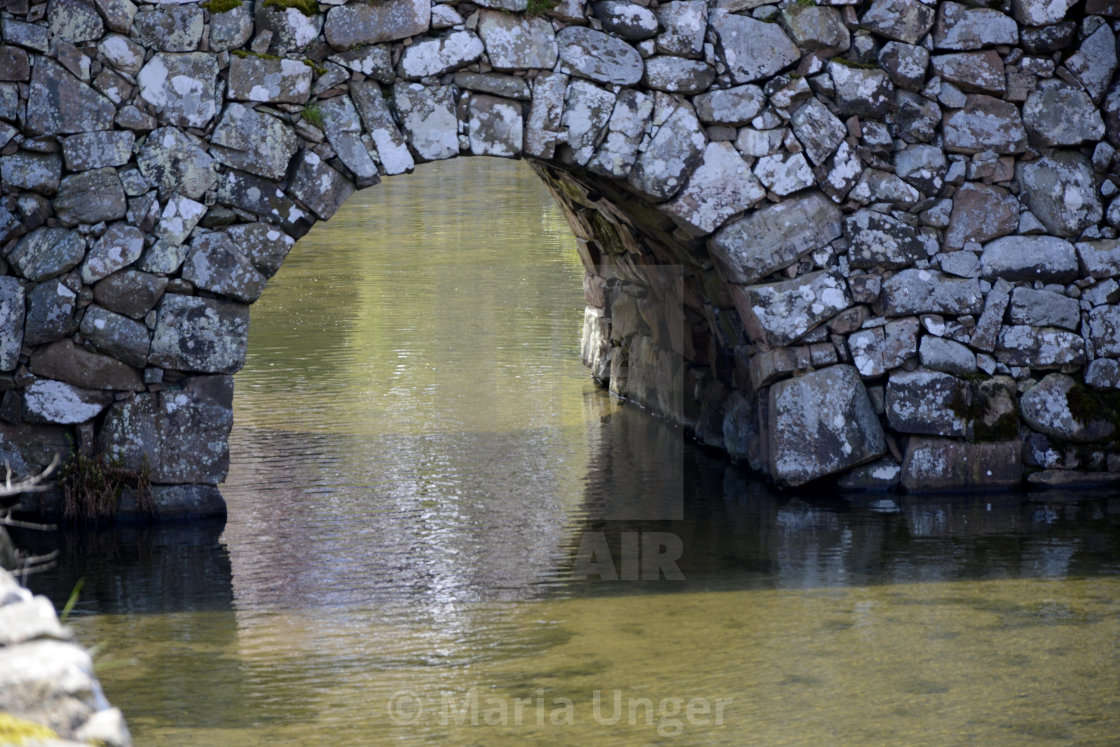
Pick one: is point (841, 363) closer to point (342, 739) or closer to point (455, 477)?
point (455, 477)

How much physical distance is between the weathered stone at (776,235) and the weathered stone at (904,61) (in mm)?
731

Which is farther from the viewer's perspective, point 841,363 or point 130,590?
point 841,363

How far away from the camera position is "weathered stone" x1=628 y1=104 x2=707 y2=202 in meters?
6.29

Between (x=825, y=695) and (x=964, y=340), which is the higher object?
(x=964, y=340)

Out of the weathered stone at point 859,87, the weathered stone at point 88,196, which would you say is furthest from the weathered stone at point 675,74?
the weathered stone at point 88,196

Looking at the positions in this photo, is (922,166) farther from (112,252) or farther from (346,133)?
(112,252)

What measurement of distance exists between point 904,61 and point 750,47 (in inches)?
32.2

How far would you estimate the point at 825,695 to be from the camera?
4328 millimetres

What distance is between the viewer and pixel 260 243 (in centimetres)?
609

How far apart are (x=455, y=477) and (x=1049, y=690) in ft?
11.5

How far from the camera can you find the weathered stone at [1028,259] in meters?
6.62

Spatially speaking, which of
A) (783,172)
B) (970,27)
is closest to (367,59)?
(783,172)

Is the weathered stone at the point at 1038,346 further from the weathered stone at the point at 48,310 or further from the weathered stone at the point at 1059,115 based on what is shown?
the weathered stone at the point at 48,310

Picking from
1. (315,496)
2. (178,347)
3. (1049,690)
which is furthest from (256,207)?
(1049,690)
